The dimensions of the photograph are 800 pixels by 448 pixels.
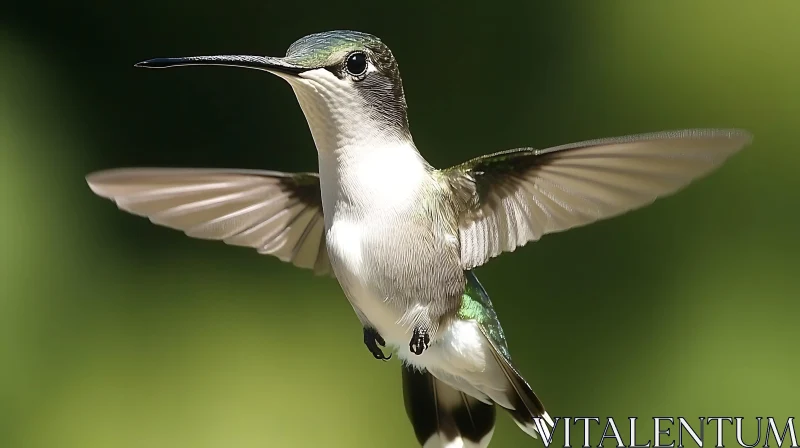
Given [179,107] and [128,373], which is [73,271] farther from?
[179,107]

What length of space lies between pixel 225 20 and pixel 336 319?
57 cm

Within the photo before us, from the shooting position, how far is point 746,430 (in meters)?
1.47

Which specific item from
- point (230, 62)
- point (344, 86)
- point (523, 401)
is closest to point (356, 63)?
point (344, 86)

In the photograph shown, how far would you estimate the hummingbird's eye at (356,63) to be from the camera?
61 cm

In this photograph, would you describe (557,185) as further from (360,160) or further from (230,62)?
(230,62)

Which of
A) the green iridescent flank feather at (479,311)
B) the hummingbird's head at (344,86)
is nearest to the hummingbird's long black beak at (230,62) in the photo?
the hummingbird's head at (344,86)

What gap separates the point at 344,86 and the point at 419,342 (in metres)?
0.21

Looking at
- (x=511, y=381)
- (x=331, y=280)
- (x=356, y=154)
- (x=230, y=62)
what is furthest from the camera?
(x=331, y=280)

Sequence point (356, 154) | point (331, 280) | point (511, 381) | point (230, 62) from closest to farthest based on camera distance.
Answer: point (230, 62)
point (356, 154)
point (511, 381)
point (331, 280)

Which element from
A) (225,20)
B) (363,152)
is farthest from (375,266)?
(225,20)

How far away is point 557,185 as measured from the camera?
0.70 meters

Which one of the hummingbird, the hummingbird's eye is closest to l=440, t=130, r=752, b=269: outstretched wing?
the hummingbird

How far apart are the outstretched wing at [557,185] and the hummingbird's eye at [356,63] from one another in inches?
4.8

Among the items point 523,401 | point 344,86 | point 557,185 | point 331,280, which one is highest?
point 344,86
